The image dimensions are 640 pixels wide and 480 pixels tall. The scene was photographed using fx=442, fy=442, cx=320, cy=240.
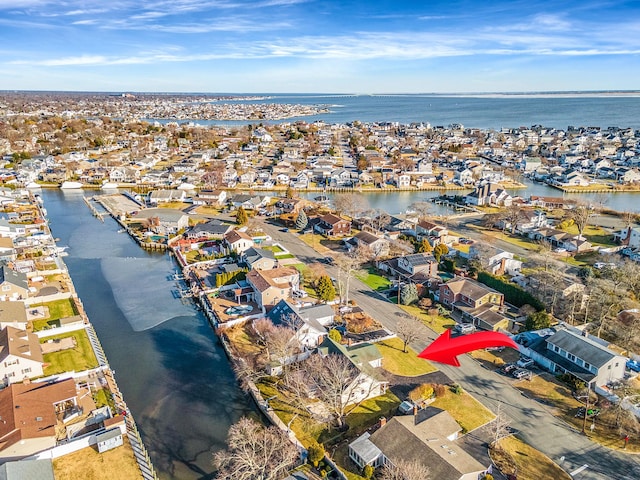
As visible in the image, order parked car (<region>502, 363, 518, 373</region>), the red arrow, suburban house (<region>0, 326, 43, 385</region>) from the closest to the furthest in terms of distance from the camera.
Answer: the red arrow
suburban house (<region>0, 326, 43, 385</region>)
parked car (<region>502, 363, 518, 373</region>)

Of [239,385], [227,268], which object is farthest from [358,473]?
[227,268]

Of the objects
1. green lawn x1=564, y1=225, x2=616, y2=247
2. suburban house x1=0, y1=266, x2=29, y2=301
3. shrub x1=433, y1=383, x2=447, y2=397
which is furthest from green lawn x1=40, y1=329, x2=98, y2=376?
green lawn x1=564, y1=225, x2=616, y2=247

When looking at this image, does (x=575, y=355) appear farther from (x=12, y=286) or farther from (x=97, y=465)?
(x=12, y=286)

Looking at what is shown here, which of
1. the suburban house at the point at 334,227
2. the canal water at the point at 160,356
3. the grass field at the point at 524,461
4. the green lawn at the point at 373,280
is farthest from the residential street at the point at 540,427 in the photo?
the suburban house at the point at 334,227

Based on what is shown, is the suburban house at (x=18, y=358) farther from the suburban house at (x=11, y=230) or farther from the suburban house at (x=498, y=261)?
the suburban house at (x=498, y=261)

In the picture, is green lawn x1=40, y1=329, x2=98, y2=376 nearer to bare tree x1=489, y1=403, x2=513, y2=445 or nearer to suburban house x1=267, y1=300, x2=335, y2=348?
suburban house x1=267, y1=300, x2=335, y2=348

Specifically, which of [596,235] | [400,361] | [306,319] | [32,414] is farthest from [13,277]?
[596,235]
